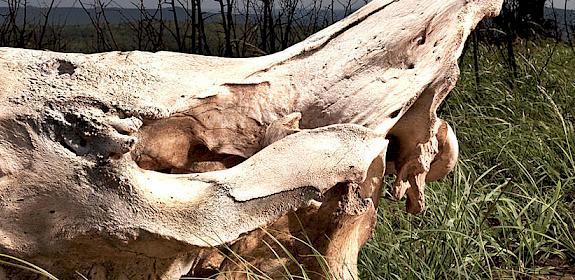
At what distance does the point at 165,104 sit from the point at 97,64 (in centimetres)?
13

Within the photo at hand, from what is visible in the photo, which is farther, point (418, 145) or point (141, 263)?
point (418, 145)

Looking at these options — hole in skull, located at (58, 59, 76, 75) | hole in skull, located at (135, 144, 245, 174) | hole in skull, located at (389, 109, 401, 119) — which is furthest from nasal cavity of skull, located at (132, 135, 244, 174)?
hole in skull, located at (389, 109, 401, 119)

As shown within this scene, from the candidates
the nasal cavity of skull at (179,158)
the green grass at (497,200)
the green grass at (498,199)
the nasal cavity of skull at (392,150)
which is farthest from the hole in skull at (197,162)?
the green grass at (498,199)

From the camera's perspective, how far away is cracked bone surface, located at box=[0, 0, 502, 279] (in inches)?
52.0

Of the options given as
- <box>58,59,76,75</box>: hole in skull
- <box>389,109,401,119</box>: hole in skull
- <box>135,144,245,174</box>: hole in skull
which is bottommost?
<box>135,144,245,174</box>: hole in skull

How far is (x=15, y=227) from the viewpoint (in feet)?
4.35

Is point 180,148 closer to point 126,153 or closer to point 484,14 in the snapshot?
point 126,153

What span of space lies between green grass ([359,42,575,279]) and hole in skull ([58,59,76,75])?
103 cm

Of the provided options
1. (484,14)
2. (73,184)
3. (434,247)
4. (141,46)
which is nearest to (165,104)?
(73,184)

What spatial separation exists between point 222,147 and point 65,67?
0.33 meters

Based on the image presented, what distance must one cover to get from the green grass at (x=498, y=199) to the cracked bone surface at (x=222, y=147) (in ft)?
1.49

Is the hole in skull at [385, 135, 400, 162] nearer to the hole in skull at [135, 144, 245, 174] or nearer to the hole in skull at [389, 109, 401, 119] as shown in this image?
the hole in skull at [389, 109, 401, 119]

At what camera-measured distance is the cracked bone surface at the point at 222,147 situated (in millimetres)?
1320

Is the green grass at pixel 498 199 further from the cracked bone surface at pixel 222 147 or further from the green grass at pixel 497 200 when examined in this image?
the cracked bone surface at pixel 222 147
